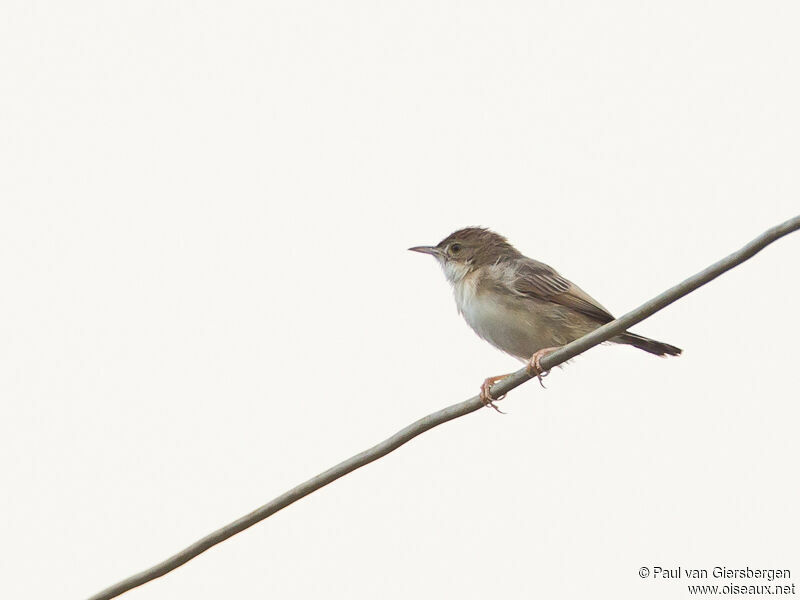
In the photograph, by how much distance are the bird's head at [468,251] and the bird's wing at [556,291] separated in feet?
1.86

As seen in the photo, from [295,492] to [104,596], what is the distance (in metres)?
1.03

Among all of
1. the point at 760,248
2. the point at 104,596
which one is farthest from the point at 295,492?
the point at 760,248

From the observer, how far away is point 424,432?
5043 millimetres

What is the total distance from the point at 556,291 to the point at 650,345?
895mm

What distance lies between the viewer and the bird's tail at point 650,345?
8125 millimetres

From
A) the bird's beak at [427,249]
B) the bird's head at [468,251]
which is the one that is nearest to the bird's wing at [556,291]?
the bird's head at [468,251]

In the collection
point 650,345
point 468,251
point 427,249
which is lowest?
point 650,345

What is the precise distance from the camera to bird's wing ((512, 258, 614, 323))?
830cm

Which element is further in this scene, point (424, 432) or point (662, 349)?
point (662, 349)

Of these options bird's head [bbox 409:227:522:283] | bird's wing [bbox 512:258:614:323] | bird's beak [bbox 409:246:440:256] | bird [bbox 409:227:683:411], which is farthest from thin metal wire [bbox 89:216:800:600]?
bird's beak [bbox 409:246:440:256]

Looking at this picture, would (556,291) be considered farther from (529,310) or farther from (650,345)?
(650,345)

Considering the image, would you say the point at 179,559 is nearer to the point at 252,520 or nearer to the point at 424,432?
the point at 252,520

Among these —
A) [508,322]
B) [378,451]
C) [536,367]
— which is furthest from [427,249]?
[378,451]

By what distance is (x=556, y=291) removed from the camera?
27.4 feet
